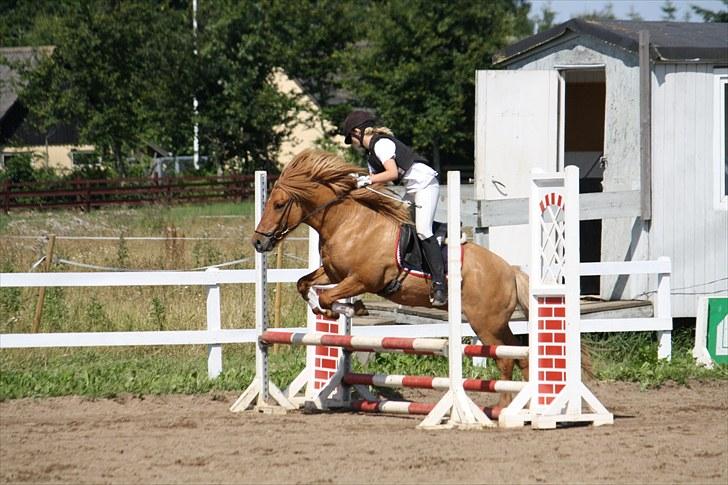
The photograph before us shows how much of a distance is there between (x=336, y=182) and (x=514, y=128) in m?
4.47

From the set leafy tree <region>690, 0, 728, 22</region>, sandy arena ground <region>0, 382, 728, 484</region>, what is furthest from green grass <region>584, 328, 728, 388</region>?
leafy tree <region>690, 0, 728, 22</region>

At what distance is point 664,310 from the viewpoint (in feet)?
38.7

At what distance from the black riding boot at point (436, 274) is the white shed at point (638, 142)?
3.11 metres

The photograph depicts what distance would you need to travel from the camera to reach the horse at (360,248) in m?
8.79

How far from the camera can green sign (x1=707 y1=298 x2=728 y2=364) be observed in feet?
38.4

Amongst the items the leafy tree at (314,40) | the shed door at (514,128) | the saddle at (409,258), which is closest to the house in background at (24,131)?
the leafy tree at (314,40)

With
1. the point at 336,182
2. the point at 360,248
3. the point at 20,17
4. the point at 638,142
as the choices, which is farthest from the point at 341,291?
the point at 20,17

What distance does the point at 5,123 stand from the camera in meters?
53.3

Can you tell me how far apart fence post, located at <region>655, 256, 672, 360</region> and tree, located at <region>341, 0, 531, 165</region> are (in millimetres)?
30644

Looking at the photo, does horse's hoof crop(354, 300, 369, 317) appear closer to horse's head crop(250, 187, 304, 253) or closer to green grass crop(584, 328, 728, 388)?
horse's head crop(250, 187, 304, 253)

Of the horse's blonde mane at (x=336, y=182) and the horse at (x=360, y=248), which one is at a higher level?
the horse's blonde mane at (x=336, y=182)

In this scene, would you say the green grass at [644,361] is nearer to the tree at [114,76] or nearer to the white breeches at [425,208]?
the white breeches at [425,208]

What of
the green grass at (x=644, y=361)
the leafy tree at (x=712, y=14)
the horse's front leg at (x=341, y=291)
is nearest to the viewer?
the horse's front leg at (x=341, y=291)

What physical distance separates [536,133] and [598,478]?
699 centimetres
